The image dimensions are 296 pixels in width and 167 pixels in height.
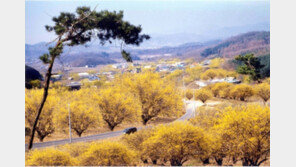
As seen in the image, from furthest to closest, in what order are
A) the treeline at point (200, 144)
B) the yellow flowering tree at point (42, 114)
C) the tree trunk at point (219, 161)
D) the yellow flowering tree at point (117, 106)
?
the yellow flowering tree at point (117, 106) < the yellow flowering tree at point (42, 114) < the tree trunk at point (219, 161) < the treeline at point (200, 144)

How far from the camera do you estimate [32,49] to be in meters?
10.8

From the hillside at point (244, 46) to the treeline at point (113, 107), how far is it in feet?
42.4

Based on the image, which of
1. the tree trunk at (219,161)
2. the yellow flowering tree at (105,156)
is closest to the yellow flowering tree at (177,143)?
the tree trunk at (219,161)

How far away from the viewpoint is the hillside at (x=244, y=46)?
29166mm

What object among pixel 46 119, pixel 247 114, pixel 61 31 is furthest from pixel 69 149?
pixel 46 119

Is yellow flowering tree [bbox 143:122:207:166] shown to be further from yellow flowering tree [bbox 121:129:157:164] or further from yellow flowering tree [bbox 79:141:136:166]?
yellow flowering tree [bbox 79:141:136:166]

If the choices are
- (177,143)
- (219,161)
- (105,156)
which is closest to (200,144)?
(177,143)

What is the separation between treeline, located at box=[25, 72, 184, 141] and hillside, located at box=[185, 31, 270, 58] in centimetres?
1292

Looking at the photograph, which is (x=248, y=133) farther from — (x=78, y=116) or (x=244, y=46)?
(x=244, y=46)

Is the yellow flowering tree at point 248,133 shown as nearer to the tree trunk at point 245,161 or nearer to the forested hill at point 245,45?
the tree trunk at point 245,161

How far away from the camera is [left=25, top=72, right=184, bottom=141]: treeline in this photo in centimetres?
1538

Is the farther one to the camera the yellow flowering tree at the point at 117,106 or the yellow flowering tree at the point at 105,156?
the yellow flowering tree at the point at 117,106

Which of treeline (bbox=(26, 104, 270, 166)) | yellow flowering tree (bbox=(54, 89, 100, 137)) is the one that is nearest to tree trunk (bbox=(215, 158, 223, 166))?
treeline (bbox=(26, 104, 270, 166))

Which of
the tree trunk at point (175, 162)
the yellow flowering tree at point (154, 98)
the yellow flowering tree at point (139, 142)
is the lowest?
the tree trunk at point (175, 162)
